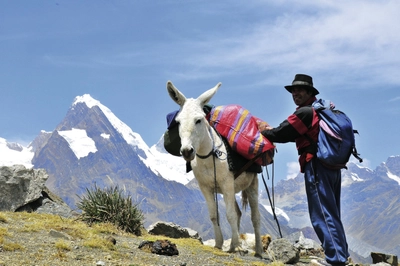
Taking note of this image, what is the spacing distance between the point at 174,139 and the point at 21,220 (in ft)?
14.8

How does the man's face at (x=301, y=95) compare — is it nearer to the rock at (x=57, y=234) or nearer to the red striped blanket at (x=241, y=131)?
the red striped blanket at (x=241, y=131)

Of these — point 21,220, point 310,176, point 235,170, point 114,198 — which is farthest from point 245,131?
point 21,220

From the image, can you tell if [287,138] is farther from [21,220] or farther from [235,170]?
[21,220]

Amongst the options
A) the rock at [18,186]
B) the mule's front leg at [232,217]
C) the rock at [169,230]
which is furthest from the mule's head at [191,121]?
the rock at [18,186]

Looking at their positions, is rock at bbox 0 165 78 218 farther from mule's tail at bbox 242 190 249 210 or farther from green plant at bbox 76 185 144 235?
mule's tail at bbox 242 190 249 210

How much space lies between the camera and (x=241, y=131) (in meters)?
12.7

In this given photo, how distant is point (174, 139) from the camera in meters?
13.5

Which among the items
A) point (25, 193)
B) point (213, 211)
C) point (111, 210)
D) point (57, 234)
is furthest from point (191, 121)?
point (25, 193)

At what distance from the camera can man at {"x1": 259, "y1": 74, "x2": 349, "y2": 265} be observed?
8.84m

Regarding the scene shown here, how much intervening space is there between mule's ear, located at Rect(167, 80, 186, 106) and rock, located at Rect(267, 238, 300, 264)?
3636mm

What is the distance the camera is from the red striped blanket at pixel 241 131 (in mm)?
12391

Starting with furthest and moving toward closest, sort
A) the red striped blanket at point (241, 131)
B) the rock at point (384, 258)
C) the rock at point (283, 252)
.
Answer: the rock at point (384, 258) → the rock at point (283, 252) → the red striped blanket at point (241, 131)

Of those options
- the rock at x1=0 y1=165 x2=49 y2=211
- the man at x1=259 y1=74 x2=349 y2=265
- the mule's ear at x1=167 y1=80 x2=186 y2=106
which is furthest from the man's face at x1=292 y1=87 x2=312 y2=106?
the rock at x1=0 y1=165 x2=49 y2=211

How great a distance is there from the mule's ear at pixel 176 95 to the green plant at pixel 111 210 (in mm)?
4575
